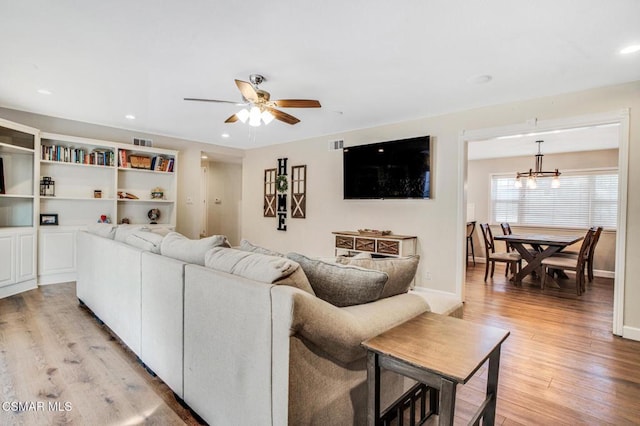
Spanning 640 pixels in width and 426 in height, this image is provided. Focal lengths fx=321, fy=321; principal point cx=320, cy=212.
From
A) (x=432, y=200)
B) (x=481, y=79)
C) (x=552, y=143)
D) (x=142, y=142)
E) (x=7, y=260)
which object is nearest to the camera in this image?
(x=481, y=79)

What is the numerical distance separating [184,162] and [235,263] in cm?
523

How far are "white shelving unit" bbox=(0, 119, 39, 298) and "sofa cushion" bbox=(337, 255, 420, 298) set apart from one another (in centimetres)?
453

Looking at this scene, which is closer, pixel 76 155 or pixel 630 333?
pixel 630 333

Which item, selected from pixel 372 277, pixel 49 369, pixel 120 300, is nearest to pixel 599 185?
pixel 372 277

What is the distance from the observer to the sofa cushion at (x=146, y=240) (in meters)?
2.41

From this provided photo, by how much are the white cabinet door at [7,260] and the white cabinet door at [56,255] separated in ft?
1.52

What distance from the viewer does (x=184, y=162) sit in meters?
6.26

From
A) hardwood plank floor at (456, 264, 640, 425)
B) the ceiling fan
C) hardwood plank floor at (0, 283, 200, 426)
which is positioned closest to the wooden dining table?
hardwood plank floor at (456, 264, 640, 425)

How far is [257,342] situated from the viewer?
136 centimetres

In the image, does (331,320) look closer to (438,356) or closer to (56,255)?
(438,356)

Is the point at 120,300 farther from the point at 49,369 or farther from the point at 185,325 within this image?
the point at 185,325

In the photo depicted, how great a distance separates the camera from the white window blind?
6246 mm

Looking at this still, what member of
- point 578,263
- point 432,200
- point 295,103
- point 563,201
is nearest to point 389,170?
point 432,200

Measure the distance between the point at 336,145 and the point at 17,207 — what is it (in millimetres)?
4671
